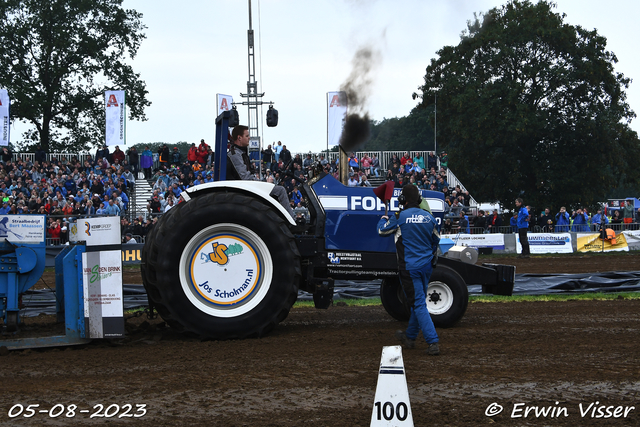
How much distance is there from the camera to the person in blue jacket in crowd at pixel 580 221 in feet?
74.7

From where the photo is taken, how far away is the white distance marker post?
3.71 meters

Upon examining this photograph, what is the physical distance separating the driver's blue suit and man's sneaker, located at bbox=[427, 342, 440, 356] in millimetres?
308

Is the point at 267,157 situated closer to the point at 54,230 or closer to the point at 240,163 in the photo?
the point at 54,230

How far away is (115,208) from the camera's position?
19.9 metres

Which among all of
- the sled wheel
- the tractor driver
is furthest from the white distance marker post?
the sled wheel

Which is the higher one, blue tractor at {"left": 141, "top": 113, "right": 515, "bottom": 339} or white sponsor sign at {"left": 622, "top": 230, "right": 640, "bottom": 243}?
blue tractor at {"left": 141, "top": 113, "right": 515, "bottom": 339}

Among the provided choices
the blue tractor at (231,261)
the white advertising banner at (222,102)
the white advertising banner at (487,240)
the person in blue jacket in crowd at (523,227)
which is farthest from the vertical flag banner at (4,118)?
the blue tractor at (231,261)

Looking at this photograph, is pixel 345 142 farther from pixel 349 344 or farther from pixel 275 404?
pixel 275 404

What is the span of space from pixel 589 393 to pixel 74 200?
19.9m

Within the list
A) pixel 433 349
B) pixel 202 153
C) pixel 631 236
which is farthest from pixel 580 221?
pixel 433 349

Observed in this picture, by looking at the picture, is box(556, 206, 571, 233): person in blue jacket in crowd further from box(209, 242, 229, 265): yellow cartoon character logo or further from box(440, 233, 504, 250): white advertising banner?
box(209, 242, 229, 265): yellow cartoon character logo

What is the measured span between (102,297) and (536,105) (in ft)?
115

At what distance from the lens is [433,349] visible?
19.5ft

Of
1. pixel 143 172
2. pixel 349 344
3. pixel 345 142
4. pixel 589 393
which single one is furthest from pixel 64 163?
pixel 589 393
